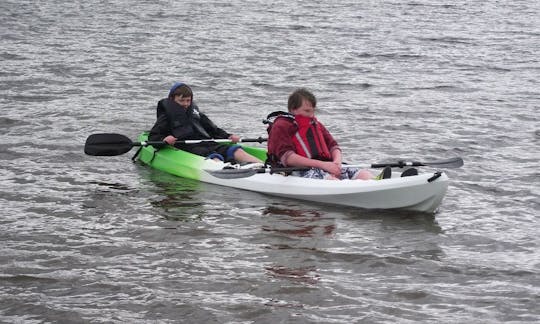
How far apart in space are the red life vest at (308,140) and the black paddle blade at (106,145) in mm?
2166

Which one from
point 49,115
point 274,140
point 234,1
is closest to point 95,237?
point 274,140

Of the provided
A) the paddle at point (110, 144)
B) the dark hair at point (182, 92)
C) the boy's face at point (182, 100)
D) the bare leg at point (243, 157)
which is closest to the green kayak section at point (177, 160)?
the paddle at point (110, 144)

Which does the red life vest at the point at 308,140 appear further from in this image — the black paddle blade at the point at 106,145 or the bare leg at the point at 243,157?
the black paddle blade at the point at 106,145

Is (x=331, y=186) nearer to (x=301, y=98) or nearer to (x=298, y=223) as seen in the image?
(x=298, y=223)

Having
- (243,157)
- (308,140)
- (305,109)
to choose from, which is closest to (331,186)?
(308,140)

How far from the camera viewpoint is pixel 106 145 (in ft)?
34.0

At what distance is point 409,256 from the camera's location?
302 inches

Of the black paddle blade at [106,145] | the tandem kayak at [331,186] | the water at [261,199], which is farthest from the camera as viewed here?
the black paddle blade at [106,145]

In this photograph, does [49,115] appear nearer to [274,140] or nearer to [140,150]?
[140,150]

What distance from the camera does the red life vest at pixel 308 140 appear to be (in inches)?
358

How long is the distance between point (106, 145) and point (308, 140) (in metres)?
2.48

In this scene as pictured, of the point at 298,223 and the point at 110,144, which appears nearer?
the point at 298,223

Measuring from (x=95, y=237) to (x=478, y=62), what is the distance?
534 inches

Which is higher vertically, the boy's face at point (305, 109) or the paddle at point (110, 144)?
the boy's face at point (305, 109)
